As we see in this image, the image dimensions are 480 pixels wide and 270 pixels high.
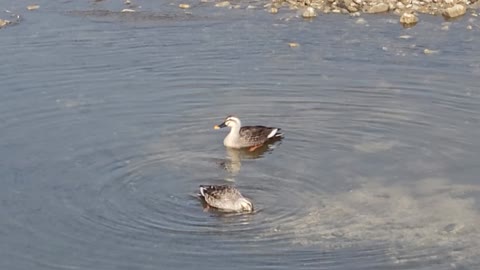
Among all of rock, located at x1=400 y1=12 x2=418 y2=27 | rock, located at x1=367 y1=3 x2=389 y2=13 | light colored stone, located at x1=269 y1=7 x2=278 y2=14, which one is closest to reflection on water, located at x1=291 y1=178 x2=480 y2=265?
rock, located at x1=400 y1=12 x2=418 y2=27

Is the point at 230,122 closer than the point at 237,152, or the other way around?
the point at 237,152

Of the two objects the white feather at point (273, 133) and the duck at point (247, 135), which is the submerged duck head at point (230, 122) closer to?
the duck at point (247, 135)

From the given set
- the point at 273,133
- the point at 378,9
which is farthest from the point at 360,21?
the point at 273,133

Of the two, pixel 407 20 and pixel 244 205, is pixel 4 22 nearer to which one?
A: pixel 407 20

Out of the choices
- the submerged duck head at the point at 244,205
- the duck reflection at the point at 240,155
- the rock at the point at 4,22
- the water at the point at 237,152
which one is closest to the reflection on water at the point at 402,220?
the water at the point at 237,152

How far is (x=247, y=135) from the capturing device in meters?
16.1

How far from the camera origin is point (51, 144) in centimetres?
1566

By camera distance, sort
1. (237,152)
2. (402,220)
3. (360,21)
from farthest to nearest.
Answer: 1. (360,21)
2. (237,152)
3. (402,220)

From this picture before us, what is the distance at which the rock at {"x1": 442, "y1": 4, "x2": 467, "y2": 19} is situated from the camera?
874 inches

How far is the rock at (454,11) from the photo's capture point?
2219cm

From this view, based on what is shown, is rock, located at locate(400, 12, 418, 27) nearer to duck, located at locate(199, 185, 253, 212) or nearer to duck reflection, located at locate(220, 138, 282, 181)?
duck reflection, located at locate(220, 138, 282, 181)

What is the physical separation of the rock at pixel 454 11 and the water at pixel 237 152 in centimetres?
28

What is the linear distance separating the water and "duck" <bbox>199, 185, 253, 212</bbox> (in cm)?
14

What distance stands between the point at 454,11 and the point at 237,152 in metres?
7.99
